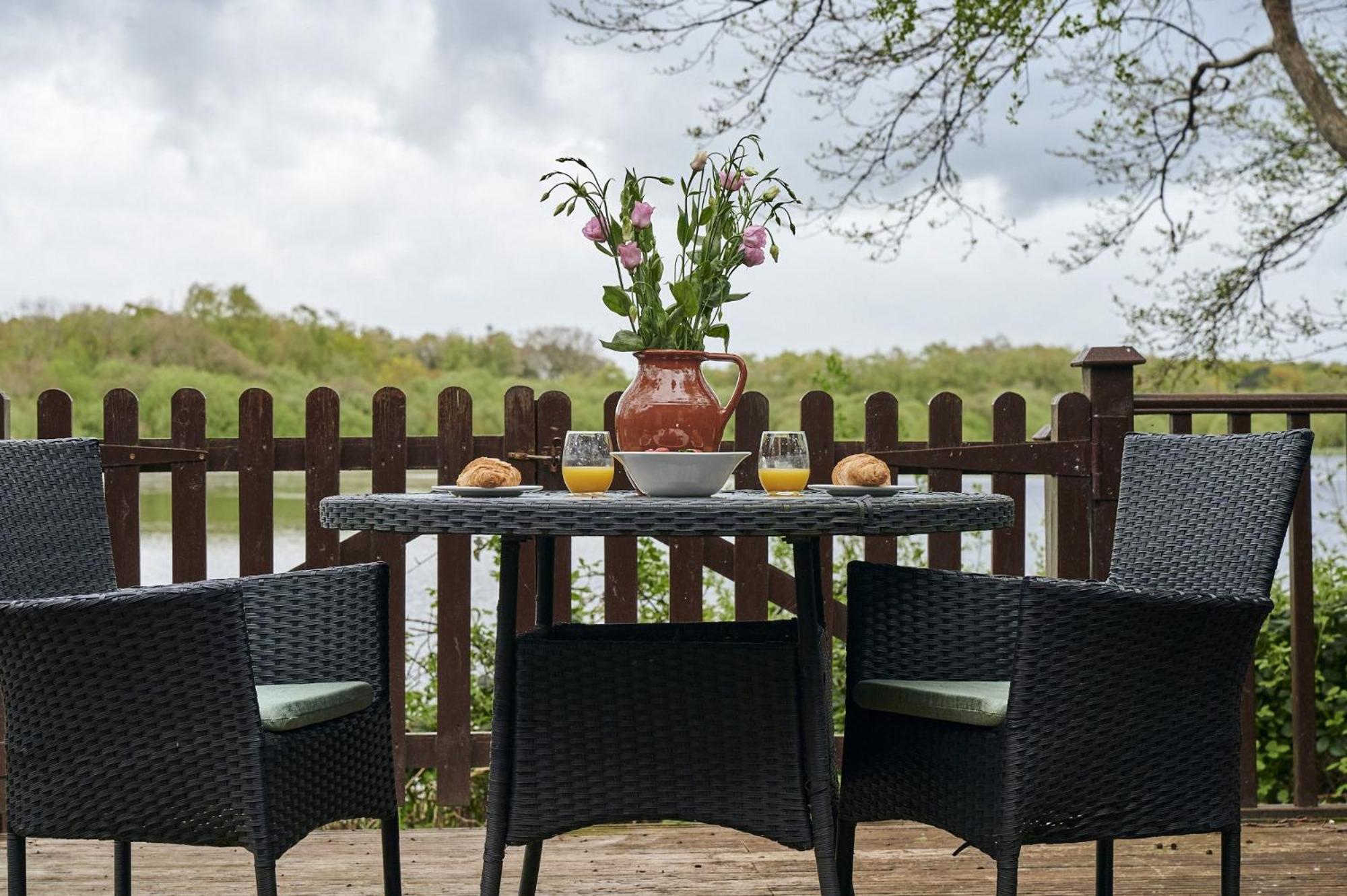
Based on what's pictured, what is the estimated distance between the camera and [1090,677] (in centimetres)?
174

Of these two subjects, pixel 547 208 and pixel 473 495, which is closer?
pixel 473 495

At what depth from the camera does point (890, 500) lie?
1673 mm

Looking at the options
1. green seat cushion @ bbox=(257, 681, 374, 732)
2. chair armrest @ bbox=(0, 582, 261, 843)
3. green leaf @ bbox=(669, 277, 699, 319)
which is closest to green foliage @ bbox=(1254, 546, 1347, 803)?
green leaf @ bbox=(669, 277, 699, 319)

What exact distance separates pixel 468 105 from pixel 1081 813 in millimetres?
6903

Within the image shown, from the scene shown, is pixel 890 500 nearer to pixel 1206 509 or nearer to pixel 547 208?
pixel 1206 509

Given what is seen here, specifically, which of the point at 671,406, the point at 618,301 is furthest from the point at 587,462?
the point at 618,301

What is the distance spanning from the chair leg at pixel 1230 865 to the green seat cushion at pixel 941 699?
41cm

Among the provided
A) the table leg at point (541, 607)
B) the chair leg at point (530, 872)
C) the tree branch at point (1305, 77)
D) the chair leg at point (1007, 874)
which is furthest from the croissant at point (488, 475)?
the tree branch at point (1305, 77)

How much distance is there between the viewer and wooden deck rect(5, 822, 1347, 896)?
2576mm

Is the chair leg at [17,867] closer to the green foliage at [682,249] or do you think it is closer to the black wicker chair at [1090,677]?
the green foliage at [682,249]

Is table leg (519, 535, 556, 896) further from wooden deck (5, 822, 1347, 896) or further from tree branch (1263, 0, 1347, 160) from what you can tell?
tree branch (1263, 0, 1347, 160)

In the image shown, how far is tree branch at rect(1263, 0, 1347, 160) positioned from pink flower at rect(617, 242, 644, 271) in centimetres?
575

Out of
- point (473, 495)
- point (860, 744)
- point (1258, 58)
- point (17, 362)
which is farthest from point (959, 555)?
point (17, 362)

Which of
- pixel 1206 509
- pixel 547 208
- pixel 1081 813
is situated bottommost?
pixel 1081 813
